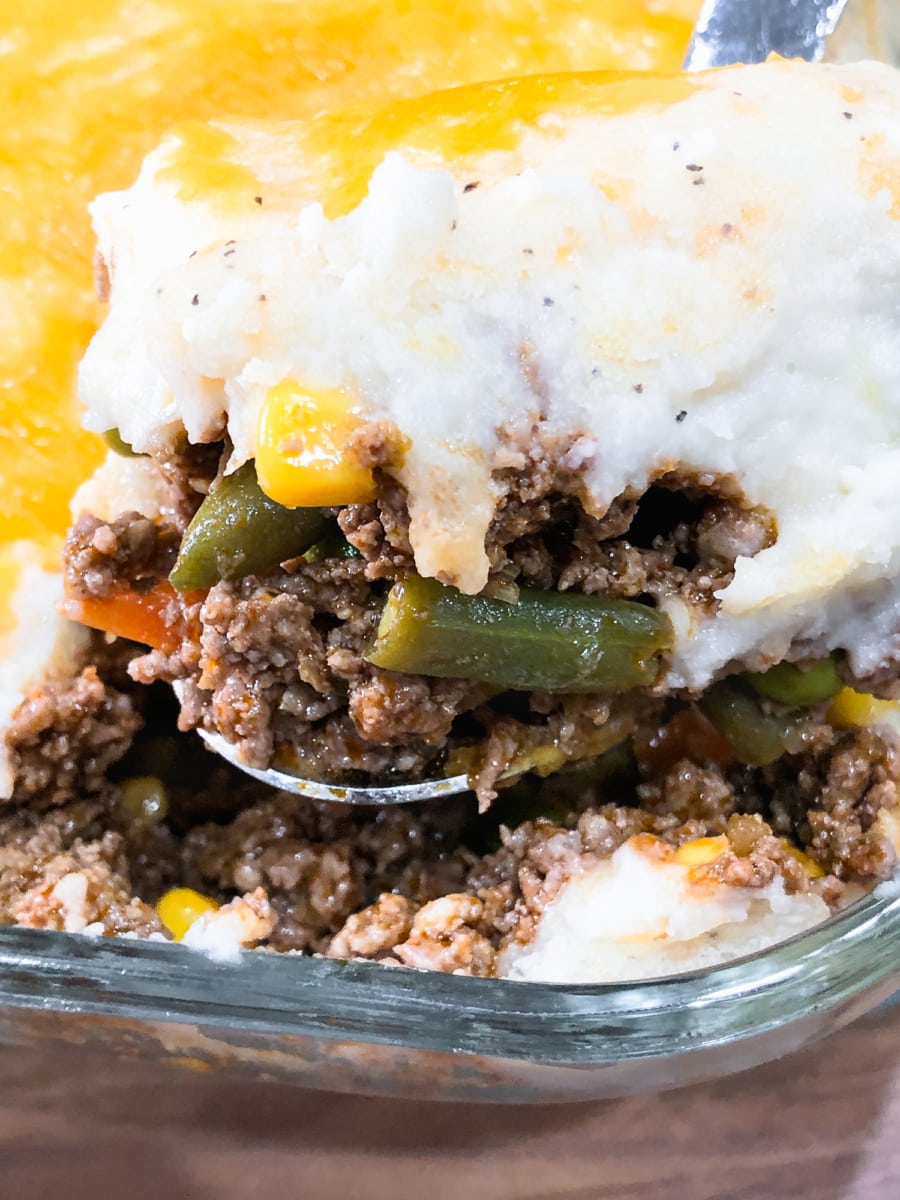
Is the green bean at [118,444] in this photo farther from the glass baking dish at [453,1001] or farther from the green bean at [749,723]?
the green bean at [749,723]

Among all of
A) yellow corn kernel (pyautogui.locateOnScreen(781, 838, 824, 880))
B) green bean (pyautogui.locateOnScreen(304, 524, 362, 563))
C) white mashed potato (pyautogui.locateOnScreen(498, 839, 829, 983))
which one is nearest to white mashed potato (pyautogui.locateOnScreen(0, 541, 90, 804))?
green bean (pyautogui.locateOnScreen(304, 524, 362, 563))

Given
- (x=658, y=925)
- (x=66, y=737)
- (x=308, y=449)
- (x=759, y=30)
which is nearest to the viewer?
(x=308, y=449)

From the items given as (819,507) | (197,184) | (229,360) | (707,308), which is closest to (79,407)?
(197,184)

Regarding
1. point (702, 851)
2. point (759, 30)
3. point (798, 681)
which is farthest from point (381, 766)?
point (759, 30)

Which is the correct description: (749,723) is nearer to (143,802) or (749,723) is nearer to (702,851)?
(702,851)

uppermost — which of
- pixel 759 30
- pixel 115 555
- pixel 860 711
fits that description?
pixel 759 30
